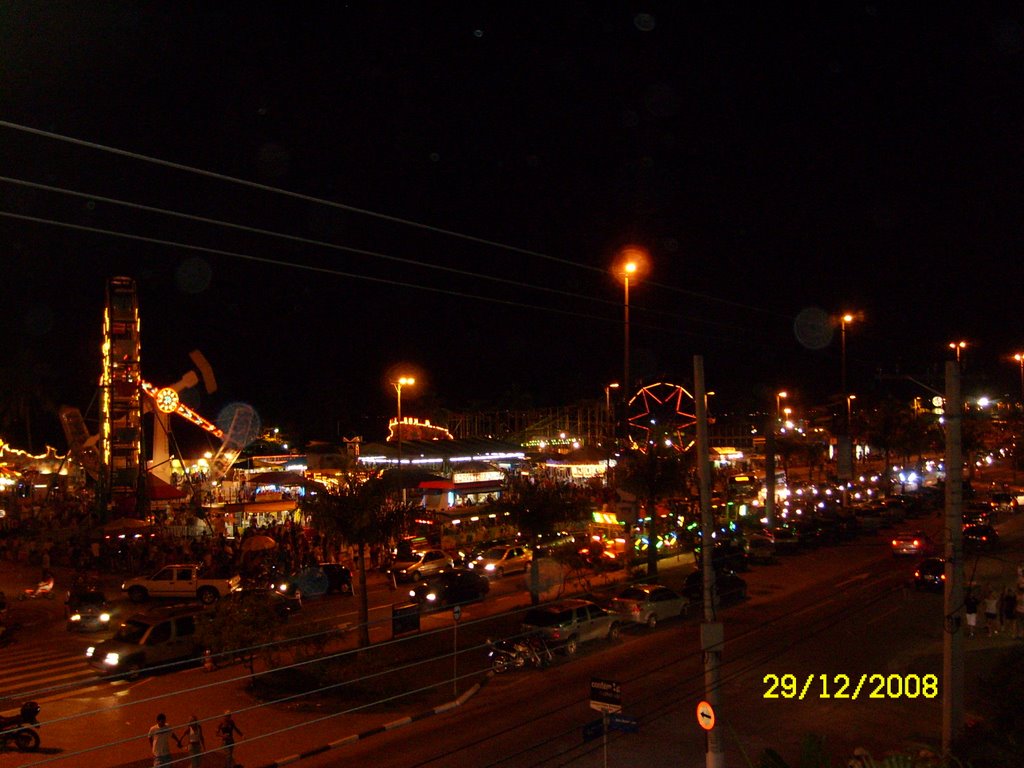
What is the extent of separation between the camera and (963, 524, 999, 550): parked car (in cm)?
3152

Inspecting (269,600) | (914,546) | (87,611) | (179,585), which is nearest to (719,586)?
(914,546)

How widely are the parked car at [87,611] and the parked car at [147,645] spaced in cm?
326

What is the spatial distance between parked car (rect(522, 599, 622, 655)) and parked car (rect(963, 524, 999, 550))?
18028 millimetres

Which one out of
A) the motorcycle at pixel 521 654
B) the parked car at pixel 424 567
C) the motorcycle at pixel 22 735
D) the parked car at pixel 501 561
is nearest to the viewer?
the motorcycle at pixel 22 735

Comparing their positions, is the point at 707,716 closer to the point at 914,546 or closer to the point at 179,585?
the point at 179,585

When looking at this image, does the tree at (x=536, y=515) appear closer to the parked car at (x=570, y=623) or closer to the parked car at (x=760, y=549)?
the parked car at (x=570, y=623)

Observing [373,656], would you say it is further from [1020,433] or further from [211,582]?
[1020,433]

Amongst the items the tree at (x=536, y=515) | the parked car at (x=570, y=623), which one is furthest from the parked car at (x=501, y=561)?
the parked car at (x=570, y=623)

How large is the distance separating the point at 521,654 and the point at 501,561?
10.1 metres

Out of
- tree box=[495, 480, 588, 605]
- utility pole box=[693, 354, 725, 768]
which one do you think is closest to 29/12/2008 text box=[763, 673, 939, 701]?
utility pole box=[693, 354, 725, 768]

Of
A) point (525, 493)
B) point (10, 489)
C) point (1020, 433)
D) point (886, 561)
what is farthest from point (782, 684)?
point (1020, 433)

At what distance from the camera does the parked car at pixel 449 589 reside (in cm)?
2386

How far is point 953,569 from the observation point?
12.8m

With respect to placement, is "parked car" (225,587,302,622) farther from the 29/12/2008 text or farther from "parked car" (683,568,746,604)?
"parked car" (683,568,746,604)
